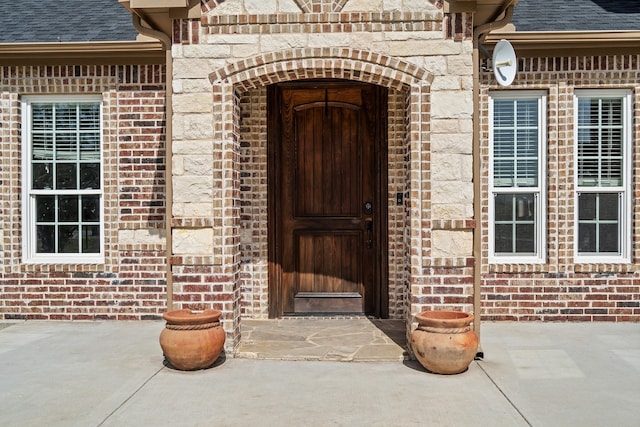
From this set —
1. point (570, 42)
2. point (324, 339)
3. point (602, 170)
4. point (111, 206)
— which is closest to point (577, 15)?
point (570, 42)

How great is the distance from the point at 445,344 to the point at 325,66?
278cm

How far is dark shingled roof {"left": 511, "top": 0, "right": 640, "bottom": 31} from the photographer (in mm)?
7836

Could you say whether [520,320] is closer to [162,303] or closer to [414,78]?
[414,78]

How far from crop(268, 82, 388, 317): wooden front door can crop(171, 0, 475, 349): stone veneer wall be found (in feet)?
6.34

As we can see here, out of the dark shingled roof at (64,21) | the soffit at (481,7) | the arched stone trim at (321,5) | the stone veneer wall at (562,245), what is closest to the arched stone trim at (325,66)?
the arched stone trim at (321,5)

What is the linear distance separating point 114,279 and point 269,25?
3.92m

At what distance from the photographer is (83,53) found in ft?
25.7

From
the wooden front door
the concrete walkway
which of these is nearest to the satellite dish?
the wooden front door

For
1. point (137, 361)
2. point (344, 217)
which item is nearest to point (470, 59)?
point (344, 217)

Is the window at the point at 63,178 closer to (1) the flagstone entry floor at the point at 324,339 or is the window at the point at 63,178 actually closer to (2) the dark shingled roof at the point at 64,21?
(2) the dark shingled roof at the point at 64,21

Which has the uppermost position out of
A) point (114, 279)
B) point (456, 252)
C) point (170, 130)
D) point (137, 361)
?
point (170, 130)

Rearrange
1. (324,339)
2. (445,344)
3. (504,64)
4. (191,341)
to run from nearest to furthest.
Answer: (445,344) < (191,341) < (504,64) < (324,339)

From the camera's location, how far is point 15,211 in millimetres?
8047

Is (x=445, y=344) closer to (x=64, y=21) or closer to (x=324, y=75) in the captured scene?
(x=324, y=75)
